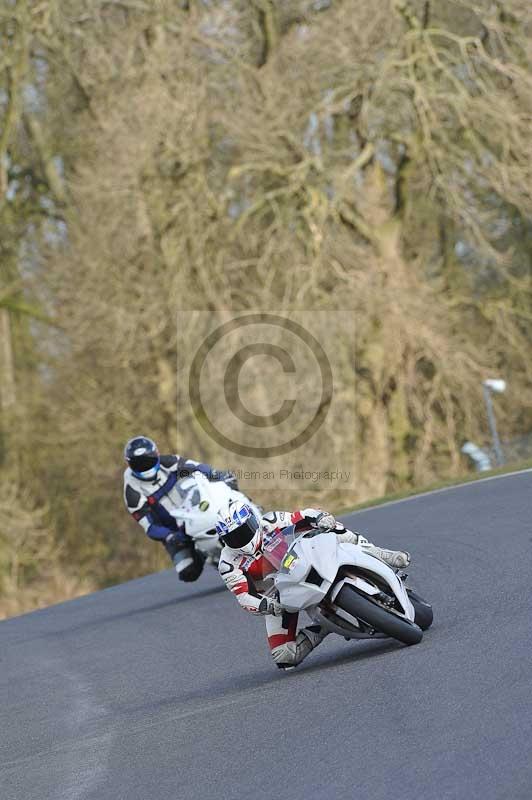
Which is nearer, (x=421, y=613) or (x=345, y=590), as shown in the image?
(x=345, y=590)

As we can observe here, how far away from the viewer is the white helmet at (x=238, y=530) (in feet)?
30.1

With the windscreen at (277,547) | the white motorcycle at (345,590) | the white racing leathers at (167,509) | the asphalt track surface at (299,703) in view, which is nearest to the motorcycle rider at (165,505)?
the white racing leathers at (167,509)

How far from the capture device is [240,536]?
921 cm

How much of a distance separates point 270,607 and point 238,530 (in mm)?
494

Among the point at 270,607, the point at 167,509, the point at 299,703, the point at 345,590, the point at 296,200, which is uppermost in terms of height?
the point at 296,200

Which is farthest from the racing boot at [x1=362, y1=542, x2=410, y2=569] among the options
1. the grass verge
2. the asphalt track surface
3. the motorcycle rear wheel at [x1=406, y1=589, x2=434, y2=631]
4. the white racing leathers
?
the grass verge

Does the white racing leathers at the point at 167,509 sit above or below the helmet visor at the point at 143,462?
below

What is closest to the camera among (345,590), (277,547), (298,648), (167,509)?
(345,590)

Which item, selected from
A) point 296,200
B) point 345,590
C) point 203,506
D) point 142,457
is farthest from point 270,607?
point 296,200

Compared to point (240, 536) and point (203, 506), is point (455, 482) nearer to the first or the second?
point (203, 506)

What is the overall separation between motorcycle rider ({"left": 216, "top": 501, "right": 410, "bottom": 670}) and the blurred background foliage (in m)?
18.6

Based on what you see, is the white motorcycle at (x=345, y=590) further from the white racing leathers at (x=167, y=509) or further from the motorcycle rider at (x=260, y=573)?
the white racing leathers at (x=167, y=509)

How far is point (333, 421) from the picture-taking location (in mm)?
29141

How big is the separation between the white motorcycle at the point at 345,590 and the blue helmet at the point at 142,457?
5.16m
